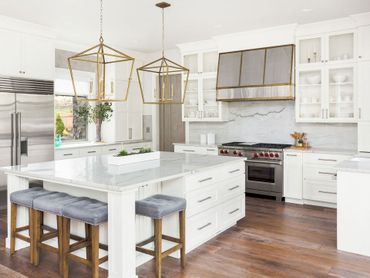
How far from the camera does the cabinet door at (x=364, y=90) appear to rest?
4.98 meters

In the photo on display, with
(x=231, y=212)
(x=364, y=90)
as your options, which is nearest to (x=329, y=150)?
(x=364, y=90)

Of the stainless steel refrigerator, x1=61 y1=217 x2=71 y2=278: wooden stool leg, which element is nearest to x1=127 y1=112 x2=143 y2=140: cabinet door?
the stainless steel refrigerator

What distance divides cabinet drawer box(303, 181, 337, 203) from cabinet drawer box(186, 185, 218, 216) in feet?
7.14

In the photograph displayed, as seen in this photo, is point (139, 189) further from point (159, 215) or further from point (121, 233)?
point (121, 233)

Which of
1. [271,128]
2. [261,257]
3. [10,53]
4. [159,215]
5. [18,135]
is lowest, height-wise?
[261,257]

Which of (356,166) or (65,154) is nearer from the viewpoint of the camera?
(356,166)

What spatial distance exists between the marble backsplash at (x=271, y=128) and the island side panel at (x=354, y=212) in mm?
2290

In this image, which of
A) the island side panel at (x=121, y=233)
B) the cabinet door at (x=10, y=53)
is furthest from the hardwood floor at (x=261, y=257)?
the cabinet door at (x=10, y=53)

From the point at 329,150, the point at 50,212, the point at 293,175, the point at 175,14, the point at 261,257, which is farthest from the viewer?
the point at 293,175

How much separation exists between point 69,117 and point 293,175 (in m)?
4.30

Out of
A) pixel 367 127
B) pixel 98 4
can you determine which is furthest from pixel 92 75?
pixel 367 127

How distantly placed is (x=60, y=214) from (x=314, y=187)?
387 centimetres

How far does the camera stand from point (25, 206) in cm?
325

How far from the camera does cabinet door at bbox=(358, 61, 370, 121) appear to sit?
16.3 ft
